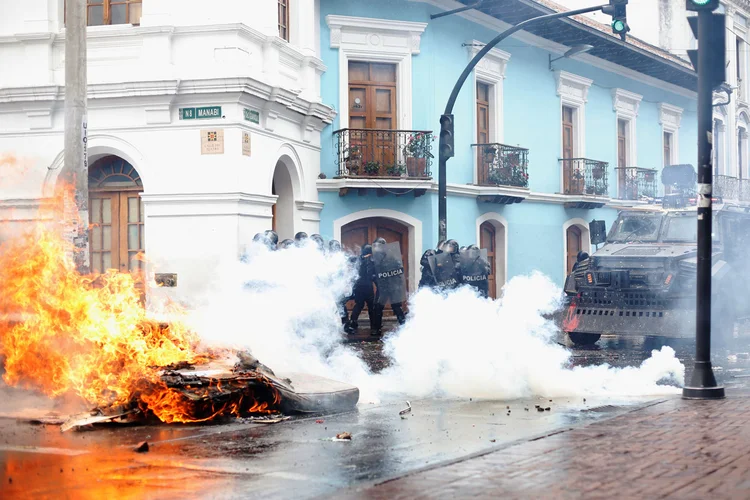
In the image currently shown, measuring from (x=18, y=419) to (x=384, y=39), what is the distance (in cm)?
1491

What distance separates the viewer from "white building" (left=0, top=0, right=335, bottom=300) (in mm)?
17344

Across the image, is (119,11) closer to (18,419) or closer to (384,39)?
(384,39)

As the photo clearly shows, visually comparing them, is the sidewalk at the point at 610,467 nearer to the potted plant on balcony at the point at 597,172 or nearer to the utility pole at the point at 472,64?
the utility pole at the point at 472,64

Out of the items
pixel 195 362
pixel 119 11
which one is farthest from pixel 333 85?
pixel 195 362

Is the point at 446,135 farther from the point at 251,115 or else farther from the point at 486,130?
the point at 486,130

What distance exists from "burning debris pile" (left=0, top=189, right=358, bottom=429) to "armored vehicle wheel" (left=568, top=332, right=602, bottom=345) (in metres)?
7.89

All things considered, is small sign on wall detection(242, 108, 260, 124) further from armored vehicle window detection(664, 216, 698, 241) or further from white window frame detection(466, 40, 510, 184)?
white window frame detection(466, 40, 510, 184)

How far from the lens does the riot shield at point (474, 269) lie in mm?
18219

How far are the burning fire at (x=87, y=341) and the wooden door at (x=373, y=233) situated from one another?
11.7 m

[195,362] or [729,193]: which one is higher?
[729,193]

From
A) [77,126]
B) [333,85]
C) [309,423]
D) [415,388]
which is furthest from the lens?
[333,85]

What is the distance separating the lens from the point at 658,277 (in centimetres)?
1584

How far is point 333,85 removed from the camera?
21.6 metres

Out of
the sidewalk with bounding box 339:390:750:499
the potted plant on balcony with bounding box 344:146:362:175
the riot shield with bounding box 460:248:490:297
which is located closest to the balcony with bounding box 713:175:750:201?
the potted plant on balcony with bounding box 344:146:362:175
